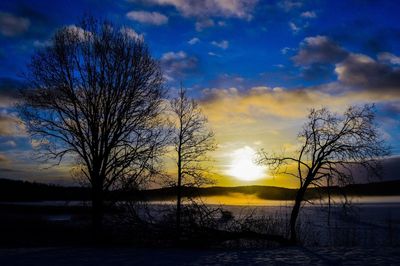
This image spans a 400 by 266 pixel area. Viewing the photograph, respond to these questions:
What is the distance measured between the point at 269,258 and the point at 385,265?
3.48 meters

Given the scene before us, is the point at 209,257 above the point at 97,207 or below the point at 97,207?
below

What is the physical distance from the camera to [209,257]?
577 inches

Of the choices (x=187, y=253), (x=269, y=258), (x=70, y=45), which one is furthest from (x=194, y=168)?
(x=269, y=258)

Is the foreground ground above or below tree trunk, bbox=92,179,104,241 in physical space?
below

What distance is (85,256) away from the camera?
48.5ft

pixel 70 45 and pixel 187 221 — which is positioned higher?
pixel 70 45

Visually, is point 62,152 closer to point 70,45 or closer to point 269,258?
point 70,45

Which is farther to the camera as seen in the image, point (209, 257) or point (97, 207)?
point (97, 207)

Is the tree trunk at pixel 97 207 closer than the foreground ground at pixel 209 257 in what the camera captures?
No

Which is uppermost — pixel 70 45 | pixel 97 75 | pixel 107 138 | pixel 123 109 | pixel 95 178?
pixel 70 45

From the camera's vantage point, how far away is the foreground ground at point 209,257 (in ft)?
43.1

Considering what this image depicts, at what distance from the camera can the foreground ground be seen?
13133mm

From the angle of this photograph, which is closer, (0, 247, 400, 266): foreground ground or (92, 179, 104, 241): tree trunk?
(0, 247, 400, 266): foreground ground

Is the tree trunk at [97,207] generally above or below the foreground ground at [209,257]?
above
